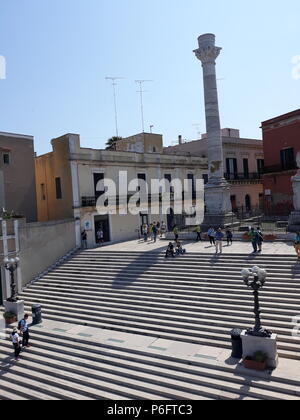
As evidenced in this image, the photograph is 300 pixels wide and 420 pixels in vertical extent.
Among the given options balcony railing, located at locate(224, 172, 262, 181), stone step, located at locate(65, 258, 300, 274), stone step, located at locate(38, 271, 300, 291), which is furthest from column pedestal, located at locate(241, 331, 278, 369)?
balcony railing, located at locate(224, 172, 262, 181)

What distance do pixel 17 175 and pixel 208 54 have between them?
53.9 ft

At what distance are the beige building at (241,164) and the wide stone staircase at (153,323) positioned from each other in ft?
71.1

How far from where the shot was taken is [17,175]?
26219 millimetres

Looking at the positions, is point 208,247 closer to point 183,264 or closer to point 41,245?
point 183,264

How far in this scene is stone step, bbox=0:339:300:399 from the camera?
970 cm

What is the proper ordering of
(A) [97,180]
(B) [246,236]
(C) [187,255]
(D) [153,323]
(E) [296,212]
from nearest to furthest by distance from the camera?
(D) [153,323], (C) [187,255], (E) [296,212], (B) [246,236], (A) [97,180]

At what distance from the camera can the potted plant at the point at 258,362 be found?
33.9ft

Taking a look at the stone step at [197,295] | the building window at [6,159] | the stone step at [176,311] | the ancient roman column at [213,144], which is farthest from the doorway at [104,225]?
the stone step at [176,311]

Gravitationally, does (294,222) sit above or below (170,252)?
above

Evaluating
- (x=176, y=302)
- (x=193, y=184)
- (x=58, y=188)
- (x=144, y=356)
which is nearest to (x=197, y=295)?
(x=176, y=302)

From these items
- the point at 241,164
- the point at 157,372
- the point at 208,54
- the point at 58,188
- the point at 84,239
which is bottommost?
the point at 157,372

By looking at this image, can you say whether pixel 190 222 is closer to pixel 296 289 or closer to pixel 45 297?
pixel 45 297

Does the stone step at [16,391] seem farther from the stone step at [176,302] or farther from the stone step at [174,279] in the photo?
the stone step at [174,279]
